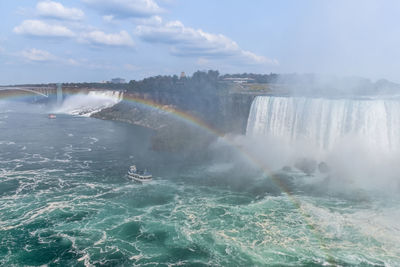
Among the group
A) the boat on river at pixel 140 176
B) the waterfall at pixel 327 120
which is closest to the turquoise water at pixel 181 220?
the boat on river at pixel 140 176

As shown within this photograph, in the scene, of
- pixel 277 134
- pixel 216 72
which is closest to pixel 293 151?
pixel 277 134

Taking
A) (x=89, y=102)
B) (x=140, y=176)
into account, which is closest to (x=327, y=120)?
(x=140, y=176)

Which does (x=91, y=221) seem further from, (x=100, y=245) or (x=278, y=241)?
(x=278, y=241)

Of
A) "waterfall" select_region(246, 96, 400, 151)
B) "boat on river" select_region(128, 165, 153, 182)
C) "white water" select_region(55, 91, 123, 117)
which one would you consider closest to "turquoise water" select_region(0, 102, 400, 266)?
"boat on river" select_region(128, 165, 153, 182)

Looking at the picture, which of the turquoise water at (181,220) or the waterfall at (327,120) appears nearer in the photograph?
the turquoise water at (181,220)

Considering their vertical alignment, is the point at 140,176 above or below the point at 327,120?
below

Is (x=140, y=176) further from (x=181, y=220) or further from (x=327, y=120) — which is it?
(x=327, y=120)

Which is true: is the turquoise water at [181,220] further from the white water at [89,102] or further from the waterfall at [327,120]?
the white water at [89,102]

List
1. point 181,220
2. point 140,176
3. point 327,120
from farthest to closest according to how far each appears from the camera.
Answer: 1. point 327,120
2. point 140,176
3. point 181,220
